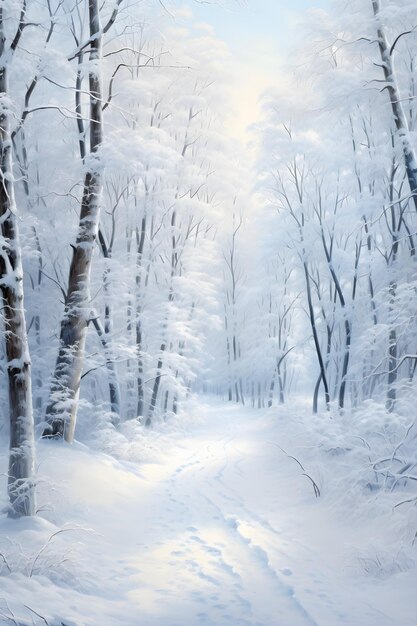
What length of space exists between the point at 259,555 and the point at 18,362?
142 inches

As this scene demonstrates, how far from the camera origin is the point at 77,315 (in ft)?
24.7

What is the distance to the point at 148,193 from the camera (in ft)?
42.2

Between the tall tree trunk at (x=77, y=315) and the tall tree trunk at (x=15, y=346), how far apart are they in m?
2.19

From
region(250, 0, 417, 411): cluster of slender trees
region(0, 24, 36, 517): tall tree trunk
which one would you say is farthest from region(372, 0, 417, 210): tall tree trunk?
region(0, 24, 36, 517): tall tree trunk

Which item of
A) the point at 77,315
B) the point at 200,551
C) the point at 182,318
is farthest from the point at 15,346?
the point at 182,318

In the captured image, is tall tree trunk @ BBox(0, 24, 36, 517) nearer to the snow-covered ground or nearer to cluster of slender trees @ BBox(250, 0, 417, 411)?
the snow-covered ground

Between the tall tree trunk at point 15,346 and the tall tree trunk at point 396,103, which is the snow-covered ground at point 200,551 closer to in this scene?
the tall tree trunk at point 15,346

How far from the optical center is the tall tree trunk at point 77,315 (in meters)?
7.36

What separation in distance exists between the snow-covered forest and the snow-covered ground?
4cm

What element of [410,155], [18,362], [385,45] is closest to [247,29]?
[385,45]

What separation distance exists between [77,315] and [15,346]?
2.65m

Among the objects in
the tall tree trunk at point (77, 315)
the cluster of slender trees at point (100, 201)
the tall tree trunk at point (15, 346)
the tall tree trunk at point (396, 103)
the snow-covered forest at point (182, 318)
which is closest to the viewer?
the snow-covered forest at point (182, 318)

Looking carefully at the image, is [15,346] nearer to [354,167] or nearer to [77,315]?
[77,315]

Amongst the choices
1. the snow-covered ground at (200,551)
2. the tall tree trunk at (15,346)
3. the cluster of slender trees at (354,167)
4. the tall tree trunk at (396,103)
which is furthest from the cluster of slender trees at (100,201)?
the tall tree trunk at (396,103)
